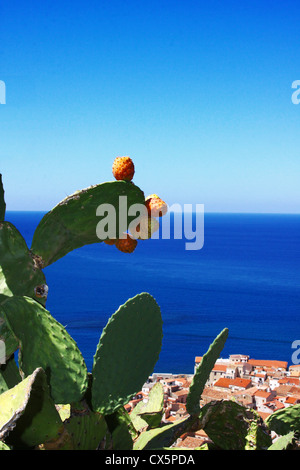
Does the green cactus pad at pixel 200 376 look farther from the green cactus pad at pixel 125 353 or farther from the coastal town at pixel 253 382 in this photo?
the coastal town at pixel 253 382

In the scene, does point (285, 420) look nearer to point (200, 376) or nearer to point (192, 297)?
point (200, 376)

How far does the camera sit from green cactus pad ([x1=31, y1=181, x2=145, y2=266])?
1461 millimetres

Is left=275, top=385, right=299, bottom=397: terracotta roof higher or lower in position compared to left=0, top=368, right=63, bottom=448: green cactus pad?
lower

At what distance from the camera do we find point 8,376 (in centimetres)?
142

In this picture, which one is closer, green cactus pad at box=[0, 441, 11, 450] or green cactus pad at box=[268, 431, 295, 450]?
green cactus pad at box=[0, 441, 11, 450]

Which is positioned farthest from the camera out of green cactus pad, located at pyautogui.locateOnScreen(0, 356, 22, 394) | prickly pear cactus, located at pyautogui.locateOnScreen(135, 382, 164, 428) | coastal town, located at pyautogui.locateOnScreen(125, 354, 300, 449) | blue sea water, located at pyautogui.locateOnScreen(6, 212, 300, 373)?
blue sea water, located at pyautogui.locateOnScreen(6, 212, 300, 373)

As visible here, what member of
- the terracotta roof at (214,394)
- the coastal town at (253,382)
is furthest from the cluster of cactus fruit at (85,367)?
the coastal town at (253,382)

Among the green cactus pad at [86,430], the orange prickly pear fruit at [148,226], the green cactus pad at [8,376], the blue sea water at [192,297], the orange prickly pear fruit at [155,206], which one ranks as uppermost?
the orange prickly pear fruit at [155,206]

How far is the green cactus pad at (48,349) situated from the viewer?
123cm

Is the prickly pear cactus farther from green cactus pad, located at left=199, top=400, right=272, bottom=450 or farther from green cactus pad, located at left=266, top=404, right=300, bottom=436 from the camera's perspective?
green cactus pad, located at left=266, top=404, right=300, bottom=436

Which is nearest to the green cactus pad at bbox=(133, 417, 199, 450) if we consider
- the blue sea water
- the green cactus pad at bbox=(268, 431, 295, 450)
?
the green cactus pad at bbox=(268, 431, 295, 450)

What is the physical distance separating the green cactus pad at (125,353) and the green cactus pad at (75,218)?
0.32 meters

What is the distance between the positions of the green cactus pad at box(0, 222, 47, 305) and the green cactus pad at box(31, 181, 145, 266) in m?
0.08

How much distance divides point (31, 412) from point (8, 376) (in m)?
0.43
